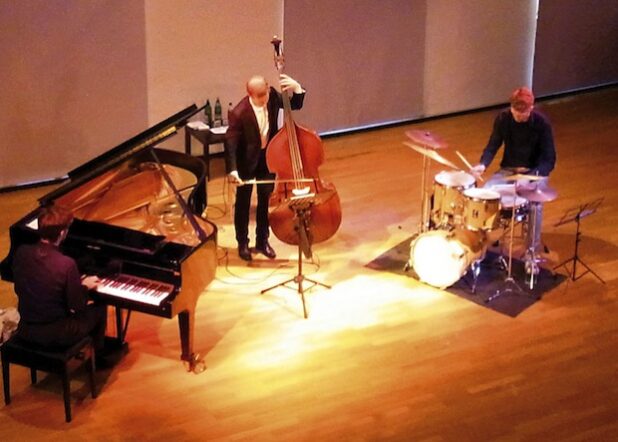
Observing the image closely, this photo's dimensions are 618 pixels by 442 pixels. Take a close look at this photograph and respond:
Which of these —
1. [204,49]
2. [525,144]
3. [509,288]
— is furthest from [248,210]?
[204,49]

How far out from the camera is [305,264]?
813cm

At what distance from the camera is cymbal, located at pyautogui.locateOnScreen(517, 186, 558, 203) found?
731 centimetres

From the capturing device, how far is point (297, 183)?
23.4 ft

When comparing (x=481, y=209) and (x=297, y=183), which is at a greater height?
(x=297, y=183)

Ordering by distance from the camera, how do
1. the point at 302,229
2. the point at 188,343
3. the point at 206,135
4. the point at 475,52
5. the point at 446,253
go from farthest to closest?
1. the point at 475,52
2. the point at 206,135
3. the point at 446,253
4. the point at 302,229
5. the point at 188,343

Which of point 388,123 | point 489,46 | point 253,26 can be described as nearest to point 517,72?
point 489,46

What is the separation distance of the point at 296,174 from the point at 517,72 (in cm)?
624

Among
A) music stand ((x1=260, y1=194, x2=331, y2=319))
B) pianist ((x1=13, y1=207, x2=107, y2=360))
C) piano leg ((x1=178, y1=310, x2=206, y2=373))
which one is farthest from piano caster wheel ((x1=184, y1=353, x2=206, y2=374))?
music stand ((x1=260, y1=194, x2=331, y2=319))

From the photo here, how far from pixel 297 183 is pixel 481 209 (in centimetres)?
136

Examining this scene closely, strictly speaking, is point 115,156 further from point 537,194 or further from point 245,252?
point 537,194

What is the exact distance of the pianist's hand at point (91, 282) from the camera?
609 cm

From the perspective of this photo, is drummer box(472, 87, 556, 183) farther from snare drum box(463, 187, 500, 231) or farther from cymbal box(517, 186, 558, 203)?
snare drum box(463, 187, 500, 231)

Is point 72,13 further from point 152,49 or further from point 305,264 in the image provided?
point 305,264

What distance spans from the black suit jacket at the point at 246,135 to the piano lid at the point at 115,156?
1.22 metres
